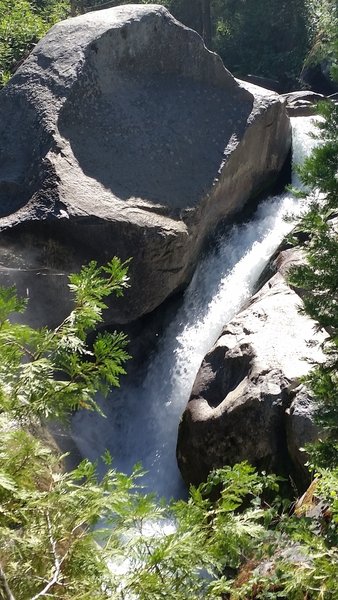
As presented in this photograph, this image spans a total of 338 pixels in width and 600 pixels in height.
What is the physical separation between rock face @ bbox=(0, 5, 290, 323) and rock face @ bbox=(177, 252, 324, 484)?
1.68m

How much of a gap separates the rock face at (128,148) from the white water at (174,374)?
46cm

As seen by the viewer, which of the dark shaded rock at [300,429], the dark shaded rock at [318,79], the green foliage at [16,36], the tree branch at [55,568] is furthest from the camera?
the dark shaded rock at [318,79]

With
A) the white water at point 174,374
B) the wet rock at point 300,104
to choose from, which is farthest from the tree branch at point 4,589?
the wet rock at point 300,104

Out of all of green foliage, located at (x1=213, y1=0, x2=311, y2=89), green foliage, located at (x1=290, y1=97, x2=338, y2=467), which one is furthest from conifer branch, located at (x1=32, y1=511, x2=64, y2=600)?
green foliage, located at (x1=213, y1=0, x2=311, y2=89)

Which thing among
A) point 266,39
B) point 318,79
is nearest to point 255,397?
point 318,79

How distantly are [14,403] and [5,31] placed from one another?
41.4 feet

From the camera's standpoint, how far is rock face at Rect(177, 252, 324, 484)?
268 inches

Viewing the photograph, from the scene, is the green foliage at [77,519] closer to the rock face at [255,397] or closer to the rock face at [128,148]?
the rock face at [255,397]

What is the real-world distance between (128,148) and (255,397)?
456 centimetres

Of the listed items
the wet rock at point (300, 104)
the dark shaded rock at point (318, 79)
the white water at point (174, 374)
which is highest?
the dark shaded rock at point (318, 79)

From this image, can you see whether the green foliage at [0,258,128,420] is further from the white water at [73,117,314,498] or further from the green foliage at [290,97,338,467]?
the white water at [73,117,314,498]

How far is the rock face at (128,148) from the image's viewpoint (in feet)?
28.4

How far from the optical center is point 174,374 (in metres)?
9.23

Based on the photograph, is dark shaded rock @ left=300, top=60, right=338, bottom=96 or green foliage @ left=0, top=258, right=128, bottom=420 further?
dark shaded rock @ left=300, top=60, right=338, bottom=96
